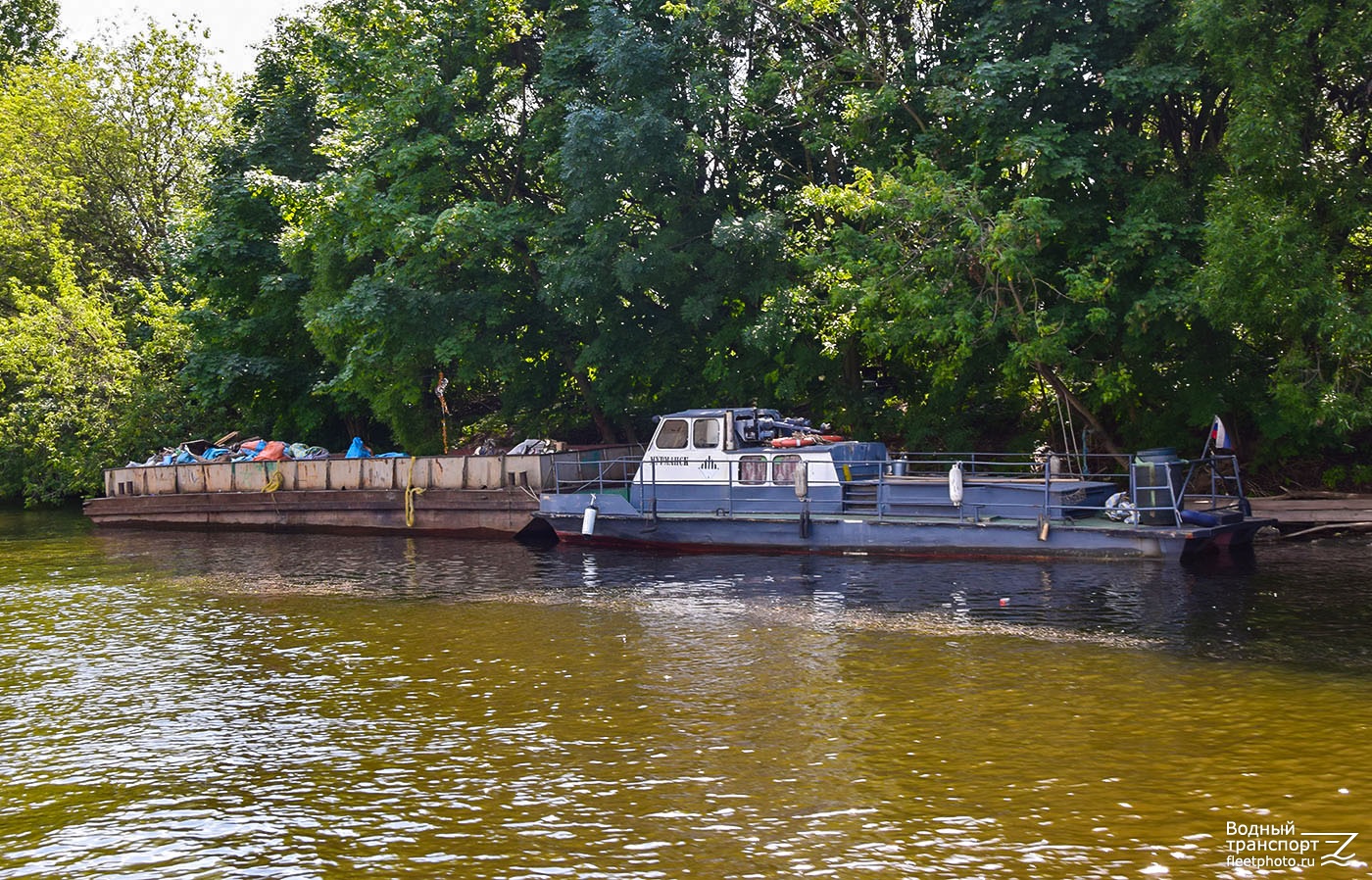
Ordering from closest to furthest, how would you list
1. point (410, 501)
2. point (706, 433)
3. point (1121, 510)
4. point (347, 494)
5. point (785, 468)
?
point (1121, 510) < point (785, 468) < point (706, 433) < point (410, 501) < point (347, 494)

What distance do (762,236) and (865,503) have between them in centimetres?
769

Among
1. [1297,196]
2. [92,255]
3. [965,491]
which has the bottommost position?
[965,491]

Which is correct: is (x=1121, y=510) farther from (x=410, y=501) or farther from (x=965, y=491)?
(x=410, y=501)

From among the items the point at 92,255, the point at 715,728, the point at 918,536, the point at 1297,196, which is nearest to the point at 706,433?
the point at 918,536

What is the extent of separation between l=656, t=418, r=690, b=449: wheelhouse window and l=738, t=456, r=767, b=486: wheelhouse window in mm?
1397

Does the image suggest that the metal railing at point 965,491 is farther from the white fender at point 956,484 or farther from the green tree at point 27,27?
the green tree at point 27,27

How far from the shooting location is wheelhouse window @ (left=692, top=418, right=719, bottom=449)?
23.0 meters

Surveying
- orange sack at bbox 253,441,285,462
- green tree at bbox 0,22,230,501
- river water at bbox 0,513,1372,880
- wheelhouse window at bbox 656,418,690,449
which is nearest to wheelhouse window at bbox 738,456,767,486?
wheelhouse window at bbox 656,418,690,449

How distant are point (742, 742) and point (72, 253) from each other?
A: 137 feet

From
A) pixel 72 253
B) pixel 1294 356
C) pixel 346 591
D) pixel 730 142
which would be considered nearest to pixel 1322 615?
pixel 1294 356

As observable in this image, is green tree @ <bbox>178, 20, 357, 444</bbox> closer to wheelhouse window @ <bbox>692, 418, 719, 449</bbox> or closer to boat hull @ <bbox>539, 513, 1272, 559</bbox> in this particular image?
boat hull @ <bbox>539, 513, 1272, 559</bbox>

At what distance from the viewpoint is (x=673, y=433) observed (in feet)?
77.3

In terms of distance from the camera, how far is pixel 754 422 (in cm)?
2358

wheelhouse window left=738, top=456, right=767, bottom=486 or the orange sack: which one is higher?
the orange sack
